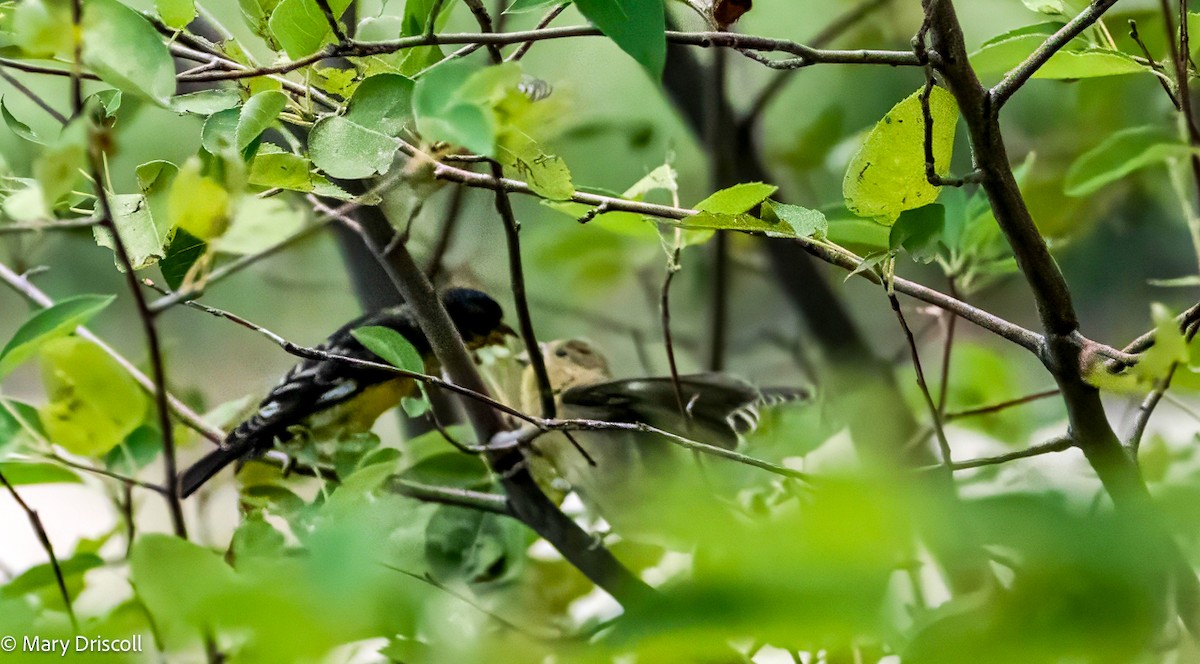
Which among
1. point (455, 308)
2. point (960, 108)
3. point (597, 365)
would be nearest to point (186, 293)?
point (960, 108)

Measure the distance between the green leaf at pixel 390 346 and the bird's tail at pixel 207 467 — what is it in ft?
0.44

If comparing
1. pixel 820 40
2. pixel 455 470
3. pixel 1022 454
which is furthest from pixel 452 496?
pixel 820 40

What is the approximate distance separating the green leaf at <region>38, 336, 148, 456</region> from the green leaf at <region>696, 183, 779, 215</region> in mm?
177

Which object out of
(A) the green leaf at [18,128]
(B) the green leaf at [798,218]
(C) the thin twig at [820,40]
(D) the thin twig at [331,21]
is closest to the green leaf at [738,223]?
(B) the green leaf at [798,218]

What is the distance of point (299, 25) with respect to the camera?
267 mm

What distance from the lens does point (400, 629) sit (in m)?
0.21

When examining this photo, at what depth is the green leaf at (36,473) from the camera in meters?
0.31

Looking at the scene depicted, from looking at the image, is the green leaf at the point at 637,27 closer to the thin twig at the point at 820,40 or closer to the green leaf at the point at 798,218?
the green leaf at the point at 798,218

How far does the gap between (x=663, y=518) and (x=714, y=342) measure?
22.1 inches

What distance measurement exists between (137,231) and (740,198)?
0.18m

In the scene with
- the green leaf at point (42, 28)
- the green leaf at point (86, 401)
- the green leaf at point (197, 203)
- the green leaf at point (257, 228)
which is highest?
the green leaf at point (42, 28)

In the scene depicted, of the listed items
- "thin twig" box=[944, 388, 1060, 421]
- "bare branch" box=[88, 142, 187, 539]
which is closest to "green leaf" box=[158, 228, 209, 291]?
"bare branch" box=[88, 142, 187, 539]

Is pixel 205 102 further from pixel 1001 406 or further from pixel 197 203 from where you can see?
pixel 1001 406

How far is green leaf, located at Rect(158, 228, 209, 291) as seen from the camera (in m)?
0.28
